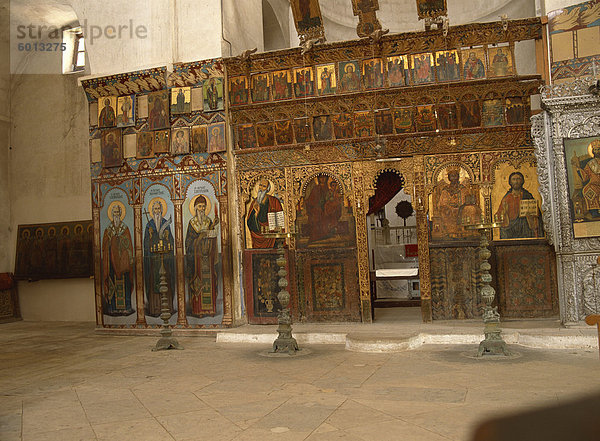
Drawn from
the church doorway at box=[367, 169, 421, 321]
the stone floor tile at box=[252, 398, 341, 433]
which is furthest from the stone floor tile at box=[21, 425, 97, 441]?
the church doorway at box=[367, 169, 421, 321]

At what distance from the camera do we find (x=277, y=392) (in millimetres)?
5215

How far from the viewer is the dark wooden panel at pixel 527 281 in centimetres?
842

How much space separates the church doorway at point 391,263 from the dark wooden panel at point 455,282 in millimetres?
958

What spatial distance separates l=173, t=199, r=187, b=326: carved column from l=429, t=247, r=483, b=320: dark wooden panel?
4.21 meters

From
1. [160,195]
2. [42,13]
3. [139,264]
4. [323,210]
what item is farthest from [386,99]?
[42,13]

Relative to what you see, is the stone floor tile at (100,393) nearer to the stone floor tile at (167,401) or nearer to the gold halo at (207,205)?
the stone floor tile at (167,401)

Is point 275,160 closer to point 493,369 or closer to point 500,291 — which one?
point 500,291

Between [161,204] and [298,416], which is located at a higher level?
[161,204]

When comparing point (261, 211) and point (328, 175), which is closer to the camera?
point (328, 175)

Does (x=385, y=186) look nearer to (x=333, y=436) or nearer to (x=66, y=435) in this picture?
(x=333, y=436)

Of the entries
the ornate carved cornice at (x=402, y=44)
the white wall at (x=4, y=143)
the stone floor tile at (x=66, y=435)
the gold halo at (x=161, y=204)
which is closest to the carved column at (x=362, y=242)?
the ornate carved cornice at (x=402, y=44)

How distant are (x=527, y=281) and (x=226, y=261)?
483cm

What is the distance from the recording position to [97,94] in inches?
402

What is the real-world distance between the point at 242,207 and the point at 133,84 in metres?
2.99
